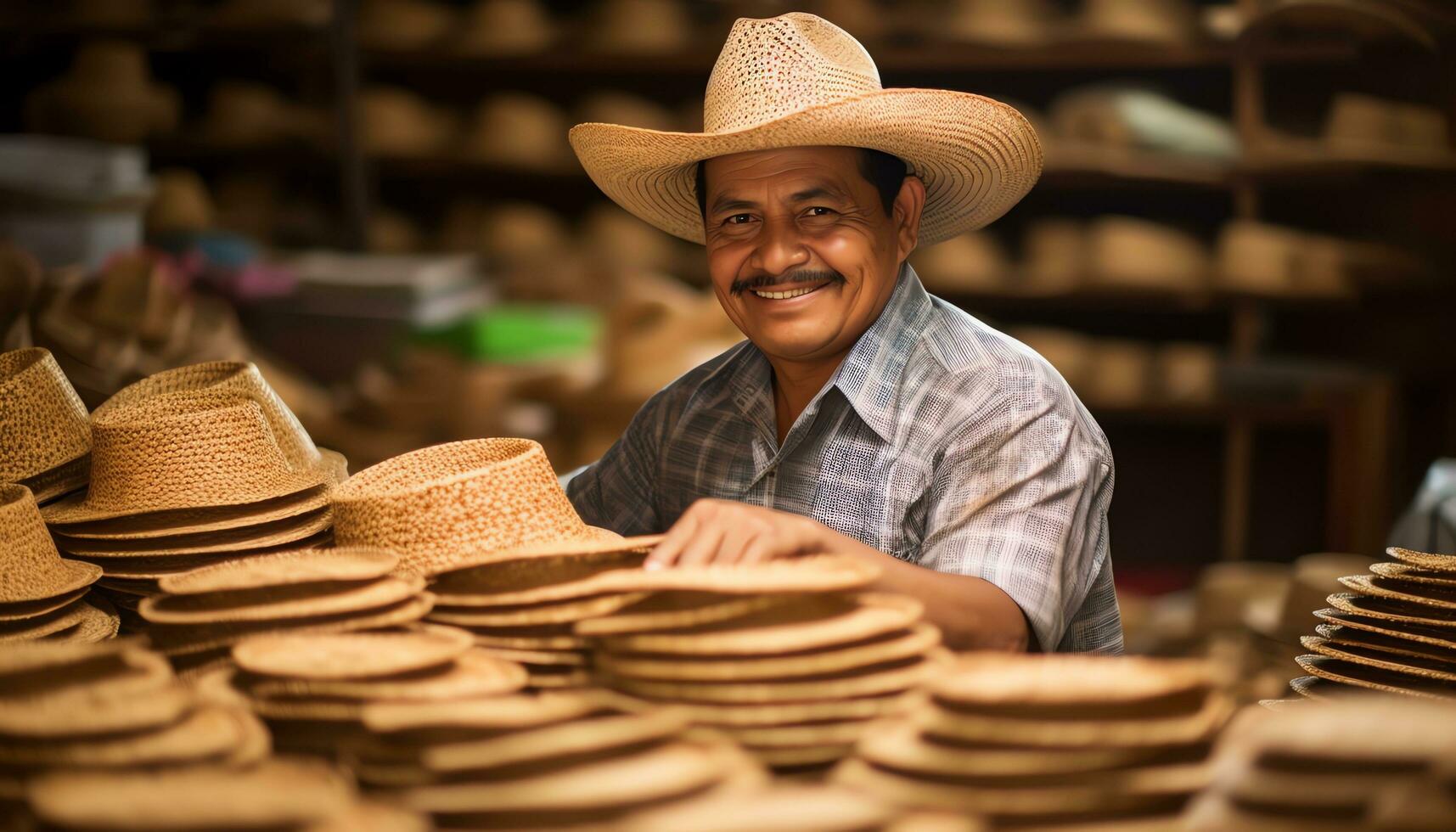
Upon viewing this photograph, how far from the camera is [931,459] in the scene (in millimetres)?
2303

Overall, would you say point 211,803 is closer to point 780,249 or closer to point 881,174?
point 780,249

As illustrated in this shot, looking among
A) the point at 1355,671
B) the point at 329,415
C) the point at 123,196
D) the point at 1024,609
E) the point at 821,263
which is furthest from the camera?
the point at 329,415

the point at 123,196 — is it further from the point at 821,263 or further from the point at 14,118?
the point at 821,263

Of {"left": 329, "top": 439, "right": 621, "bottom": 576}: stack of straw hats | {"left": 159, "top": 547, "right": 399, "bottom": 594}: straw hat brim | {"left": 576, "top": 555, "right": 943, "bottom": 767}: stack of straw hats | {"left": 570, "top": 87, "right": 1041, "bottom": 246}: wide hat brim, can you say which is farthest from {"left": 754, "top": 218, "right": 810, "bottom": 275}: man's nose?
{"left": 576, "top": 555, "right": 943, "bottom": 767}: stack of straw hats

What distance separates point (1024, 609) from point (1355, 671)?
0.47 m

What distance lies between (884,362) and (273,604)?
1.22 m

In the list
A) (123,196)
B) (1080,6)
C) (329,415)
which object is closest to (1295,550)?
(1080,6)

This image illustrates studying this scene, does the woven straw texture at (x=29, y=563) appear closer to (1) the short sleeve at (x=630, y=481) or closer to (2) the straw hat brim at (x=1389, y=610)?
(1) the short sleeve at (x=630, y=481)

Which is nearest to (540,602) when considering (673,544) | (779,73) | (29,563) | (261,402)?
(673,544)

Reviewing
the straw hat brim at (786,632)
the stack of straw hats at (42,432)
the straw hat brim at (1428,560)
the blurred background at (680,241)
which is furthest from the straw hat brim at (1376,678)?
the blurred background at (680,241)

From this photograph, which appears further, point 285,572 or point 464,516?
point 464,516

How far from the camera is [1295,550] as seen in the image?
5734 mm

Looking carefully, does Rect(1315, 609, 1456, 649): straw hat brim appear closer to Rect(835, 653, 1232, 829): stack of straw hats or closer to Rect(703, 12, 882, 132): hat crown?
Rect(835, 653, 1232, 829): stack of straw hats

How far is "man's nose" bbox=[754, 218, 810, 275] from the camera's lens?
238 cm
